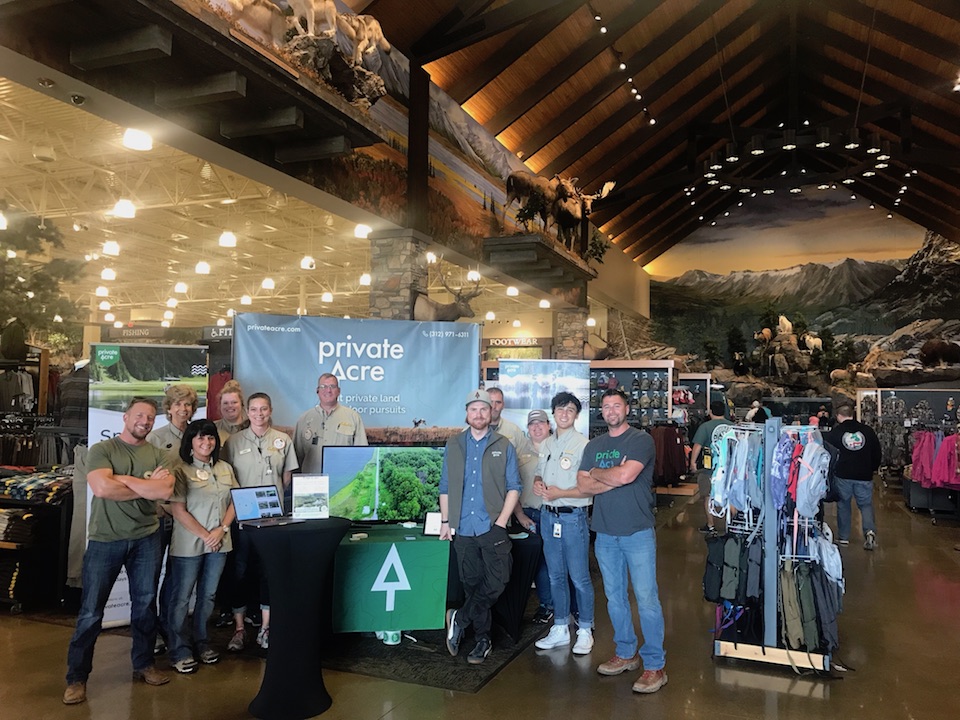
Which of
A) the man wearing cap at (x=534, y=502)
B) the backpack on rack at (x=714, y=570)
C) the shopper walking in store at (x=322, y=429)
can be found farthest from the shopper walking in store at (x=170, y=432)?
the backpack on rack at (x=714, y=570)

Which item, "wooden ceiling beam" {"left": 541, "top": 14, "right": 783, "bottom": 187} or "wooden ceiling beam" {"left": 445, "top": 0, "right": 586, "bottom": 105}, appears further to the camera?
"wooden ceiling beam" {"left": 541, "top": 14, "right": 783, "bottom": 187}

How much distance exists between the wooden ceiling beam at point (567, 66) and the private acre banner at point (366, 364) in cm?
740

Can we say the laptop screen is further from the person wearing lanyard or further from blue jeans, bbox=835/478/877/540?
blue jeans, bbox=835/478/877/540

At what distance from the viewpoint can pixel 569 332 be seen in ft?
53.9

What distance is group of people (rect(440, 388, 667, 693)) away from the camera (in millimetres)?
3965

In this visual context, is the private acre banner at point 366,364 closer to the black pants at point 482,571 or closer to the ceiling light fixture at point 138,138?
the black pants at point 482,571

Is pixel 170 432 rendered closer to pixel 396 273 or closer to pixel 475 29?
pixel 396 273

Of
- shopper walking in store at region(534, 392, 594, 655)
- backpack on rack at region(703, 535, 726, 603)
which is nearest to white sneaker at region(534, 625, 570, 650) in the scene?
shopper walking in store at region(534, 392, 594, 655)

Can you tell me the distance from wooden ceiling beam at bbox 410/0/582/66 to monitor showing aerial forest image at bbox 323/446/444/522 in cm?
656

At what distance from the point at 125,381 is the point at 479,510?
2.72 metres

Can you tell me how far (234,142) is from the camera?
643cm

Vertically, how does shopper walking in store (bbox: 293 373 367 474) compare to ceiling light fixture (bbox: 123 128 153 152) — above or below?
below

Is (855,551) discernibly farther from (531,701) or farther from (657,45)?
(657,45)

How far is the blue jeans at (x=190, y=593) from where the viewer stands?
4074 mm
